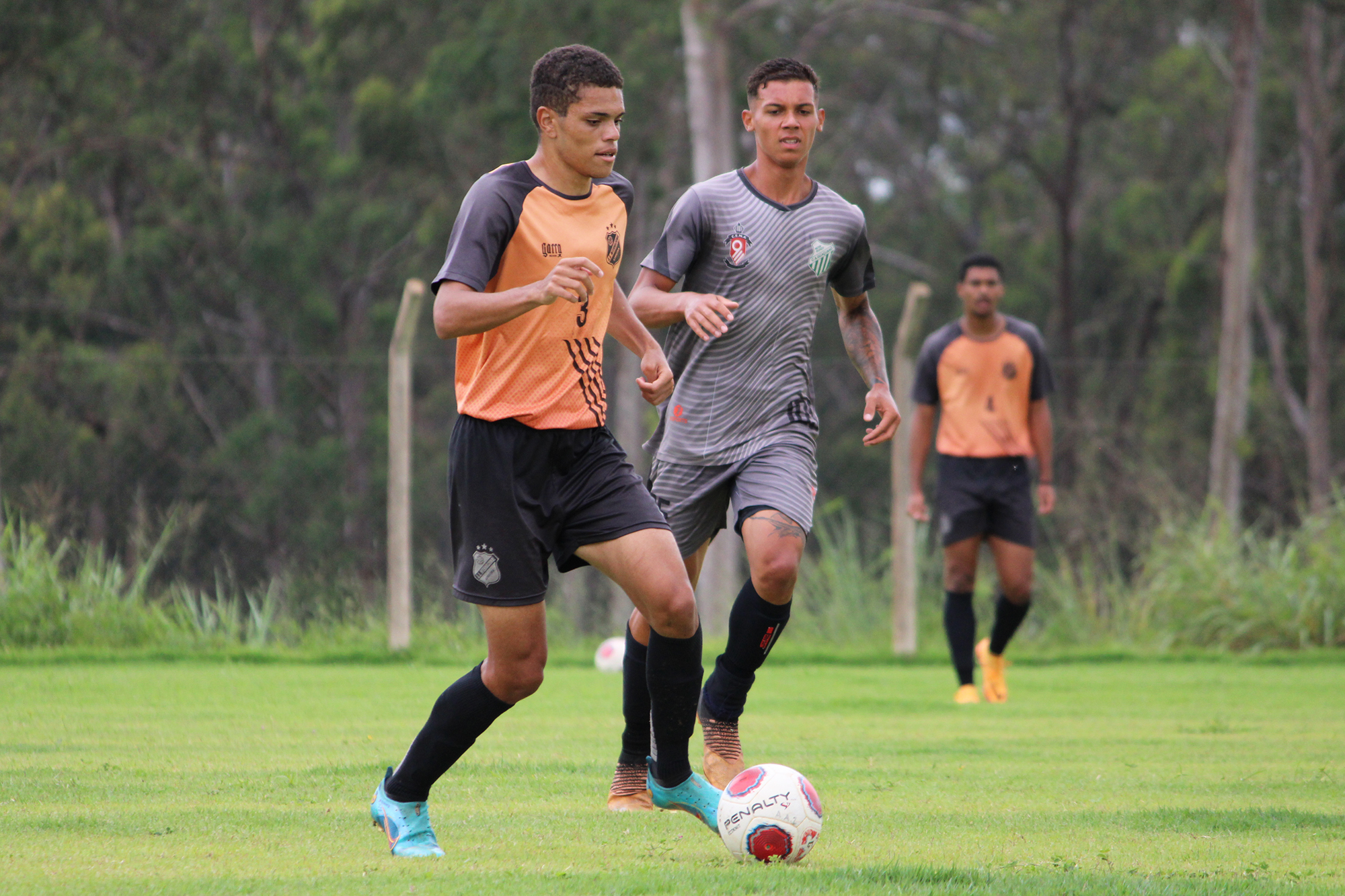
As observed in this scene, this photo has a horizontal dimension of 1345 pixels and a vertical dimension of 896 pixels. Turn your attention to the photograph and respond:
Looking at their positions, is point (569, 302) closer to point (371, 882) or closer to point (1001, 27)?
point (371, 882)

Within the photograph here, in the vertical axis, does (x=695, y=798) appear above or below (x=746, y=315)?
below

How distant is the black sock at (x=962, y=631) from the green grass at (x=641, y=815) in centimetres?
25

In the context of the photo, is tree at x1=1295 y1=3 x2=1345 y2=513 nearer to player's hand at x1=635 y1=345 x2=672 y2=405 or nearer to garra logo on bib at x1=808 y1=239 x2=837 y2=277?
garra logo on bib at x1=808 y1=239 x2=837 y2=277

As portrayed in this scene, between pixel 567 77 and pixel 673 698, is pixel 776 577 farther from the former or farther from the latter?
pixel 567 77

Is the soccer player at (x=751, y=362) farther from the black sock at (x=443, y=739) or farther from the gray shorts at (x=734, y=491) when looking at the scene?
the black sock at (x=443, y=739)

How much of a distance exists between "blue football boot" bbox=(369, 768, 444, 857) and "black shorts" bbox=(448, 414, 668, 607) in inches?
21.7

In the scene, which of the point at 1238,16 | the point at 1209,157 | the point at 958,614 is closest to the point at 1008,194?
the point at 1209,157

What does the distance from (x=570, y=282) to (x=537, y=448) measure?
0.58 meters

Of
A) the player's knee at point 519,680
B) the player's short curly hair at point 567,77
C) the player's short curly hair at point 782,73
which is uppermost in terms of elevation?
the player's short curly hair at point 782,73

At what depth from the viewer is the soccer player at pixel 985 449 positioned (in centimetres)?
878

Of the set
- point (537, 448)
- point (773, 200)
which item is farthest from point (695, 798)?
point (773, 200)

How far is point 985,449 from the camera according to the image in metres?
8.80

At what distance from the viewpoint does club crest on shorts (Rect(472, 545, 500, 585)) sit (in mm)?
4055

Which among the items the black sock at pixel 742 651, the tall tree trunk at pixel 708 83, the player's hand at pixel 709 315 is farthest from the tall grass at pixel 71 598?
the tall tree trunk at pixel 708 83
